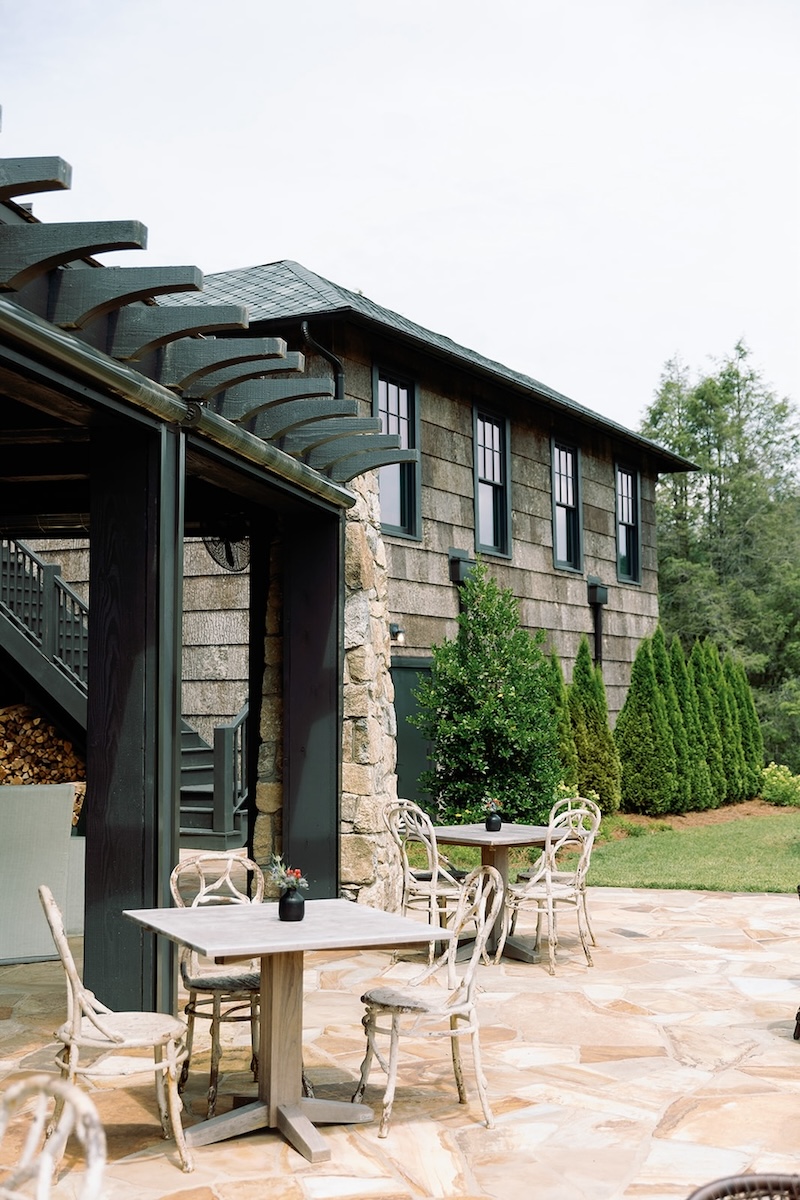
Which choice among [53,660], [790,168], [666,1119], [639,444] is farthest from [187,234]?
[666,1119]

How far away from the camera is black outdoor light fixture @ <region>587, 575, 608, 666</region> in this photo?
15.3 meters

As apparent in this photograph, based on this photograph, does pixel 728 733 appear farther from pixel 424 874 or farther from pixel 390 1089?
pixel 390 1089

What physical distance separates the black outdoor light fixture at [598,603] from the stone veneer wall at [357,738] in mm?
7241

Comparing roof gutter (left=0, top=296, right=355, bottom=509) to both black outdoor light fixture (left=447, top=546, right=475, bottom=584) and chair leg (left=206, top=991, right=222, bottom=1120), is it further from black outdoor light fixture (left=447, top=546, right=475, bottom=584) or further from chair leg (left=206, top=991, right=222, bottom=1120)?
black outdoor light fixture (left=447, top=546, right=475, bottom=584)

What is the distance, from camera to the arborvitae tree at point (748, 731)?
18141mm

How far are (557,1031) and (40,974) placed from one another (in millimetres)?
3051

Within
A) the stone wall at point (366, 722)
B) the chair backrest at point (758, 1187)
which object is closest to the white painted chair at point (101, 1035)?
the chair backrest at point (758, 1187)

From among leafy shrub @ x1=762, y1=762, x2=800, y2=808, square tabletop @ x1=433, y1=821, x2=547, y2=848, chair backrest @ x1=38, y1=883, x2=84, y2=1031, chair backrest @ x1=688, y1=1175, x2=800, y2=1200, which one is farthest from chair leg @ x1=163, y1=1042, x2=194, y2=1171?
leafy shrub @ x1=762, y1=762, x2=800, y2=808

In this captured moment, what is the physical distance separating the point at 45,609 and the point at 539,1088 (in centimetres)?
917

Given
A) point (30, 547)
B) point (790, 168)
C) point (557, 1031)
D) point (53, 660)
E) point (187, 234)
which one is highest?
point (187, 234)

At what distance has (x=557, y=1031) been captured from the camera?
5.63m

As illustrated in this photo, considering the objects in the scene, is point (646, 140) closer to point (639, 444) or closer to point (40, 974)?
point (639, 444)

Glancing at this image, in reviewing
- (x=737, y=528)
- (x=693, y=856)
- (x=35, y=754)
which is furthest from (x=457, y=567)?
(x=737, y=528)

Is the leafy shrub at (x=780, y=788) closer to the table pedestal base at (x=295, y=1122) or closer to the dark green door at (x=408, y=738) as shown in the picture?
the dark green door at (x=408, y=738)
